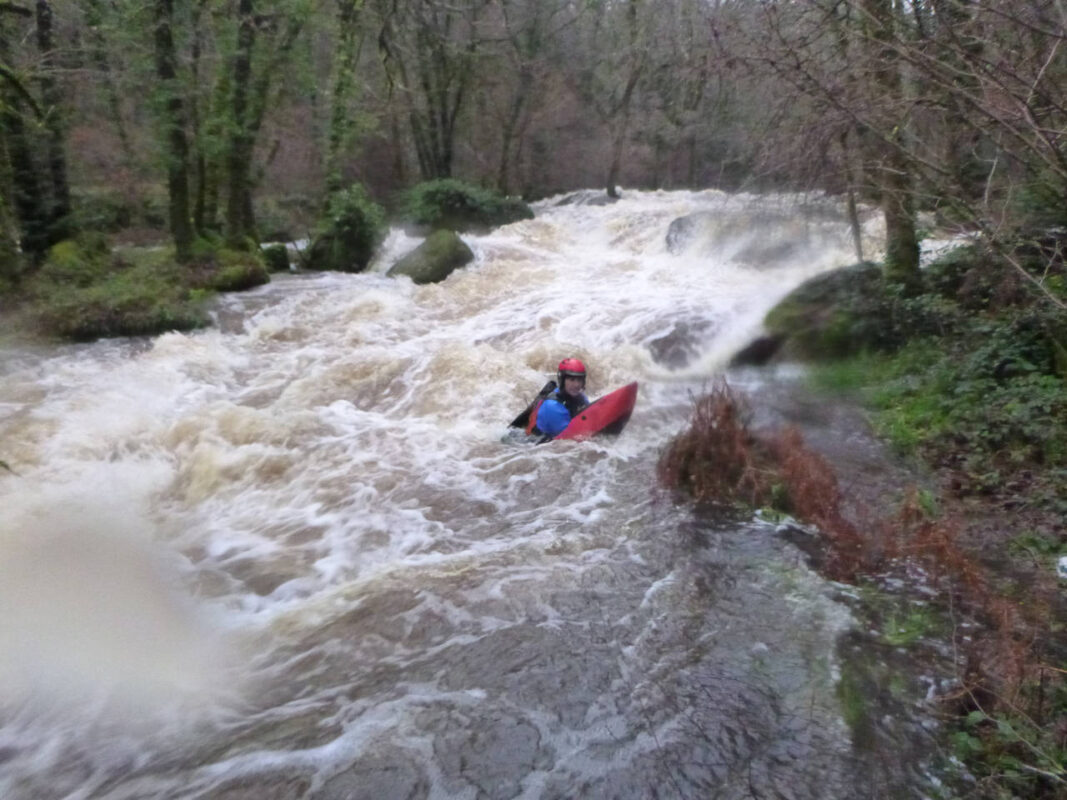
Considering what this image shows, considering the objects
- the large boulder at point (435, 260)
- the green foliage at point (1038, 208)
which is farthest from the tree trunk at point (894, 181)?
the large boulder at point (435, 260)

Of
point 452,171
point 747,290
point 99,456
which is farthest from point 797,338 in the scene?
point 452,171

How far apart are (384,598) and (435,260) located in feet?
36.6

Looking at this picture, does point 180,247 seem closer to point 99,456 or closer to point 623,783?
point 99,456

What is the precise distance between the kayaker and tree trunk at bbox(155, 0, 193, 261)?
8.22 metres

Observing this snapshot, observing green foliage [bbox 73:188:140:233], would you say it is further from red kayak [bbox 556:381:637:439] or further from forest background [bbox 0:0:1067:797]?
red kayak [bbox 556:381:637:439]

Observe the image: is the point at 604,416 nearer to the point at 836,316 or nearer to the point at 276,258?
the point at 836,316

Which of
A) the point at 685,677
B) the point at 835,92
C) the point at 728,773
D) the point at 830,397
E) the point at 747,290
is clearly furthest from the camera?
the point at 747,290

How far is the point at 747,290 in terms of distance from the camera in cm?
1195

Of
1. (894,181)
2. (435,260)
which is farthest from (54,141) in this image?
(894,181)

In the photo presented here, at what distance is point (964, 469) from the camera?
19.5ft

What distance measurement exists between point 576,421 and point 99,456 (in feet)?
14.4

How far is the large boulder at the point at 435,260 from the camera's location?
14.9 meters

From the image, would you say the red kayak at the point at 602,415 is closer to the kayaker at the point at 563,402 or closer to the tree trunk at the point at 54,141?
the kayaker at the point at 563,402

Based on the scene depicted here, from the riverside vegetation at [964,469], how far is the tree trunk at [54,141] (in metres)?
10.8
